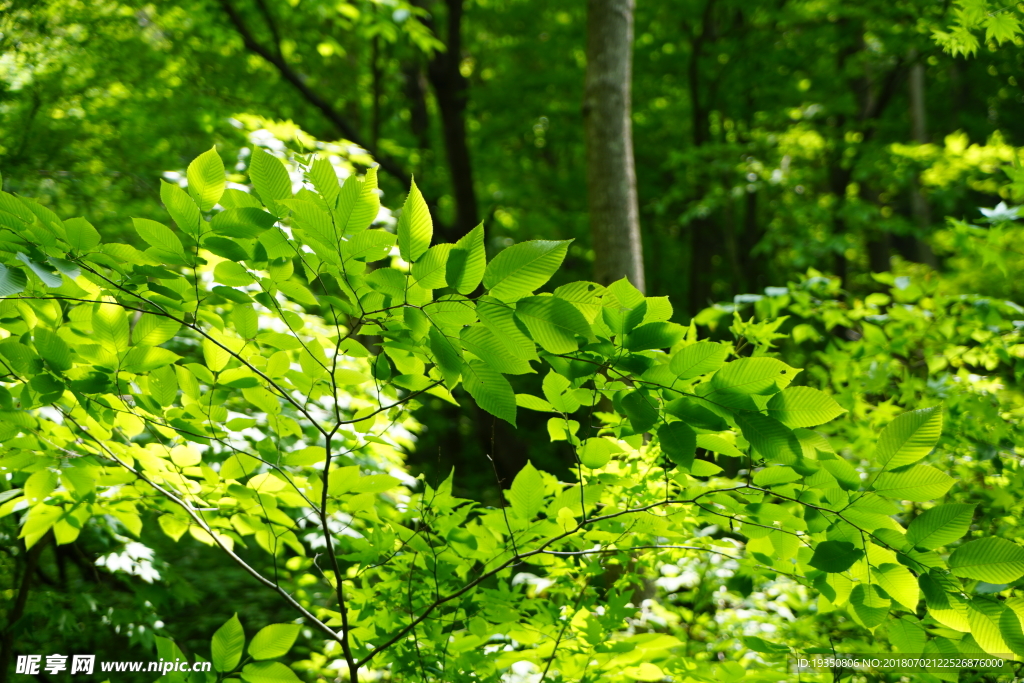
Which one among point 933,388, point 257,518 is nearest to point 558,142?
point 933,388

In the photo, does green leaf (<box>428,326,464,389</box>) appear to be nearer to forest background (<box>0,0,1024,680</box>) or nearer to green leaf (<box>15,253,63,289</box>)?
forest background (<box>0,0,1024,680</box>)

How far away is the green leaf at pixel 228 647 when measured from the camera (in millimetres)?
1263

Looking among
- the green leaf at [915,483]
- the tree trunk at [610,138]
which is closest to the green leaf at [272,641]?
the green leaf at [915,483]

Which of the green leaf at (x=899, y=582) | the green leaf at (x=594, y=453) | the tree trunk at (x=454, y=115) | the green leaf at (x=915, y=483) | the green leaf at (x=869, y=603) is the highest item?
the tree trunk at (x=454, y=115)

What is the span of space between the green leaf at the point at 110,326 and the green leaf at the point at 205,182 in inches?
12.1

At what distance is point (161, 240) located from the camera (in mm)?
1148

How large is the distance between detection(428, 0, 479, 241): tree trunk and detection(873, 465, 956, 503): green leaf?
628 centimetres

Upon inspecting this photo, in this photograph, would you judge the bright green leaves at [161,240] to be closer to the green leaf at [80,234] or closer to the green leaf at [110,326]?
the green leaf at [80,234]

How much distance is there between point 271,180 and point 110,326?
1.55ft

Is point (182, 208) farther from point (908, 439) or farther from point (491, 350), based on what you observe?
point (908, 439)

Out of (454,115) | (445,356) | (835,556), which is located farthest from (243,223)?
(454,115)

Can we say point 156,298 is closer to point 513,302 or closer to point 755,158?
point 513,302

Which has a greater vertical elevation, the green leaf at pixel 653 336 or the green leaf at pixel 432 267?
the green leaf at pixel 432 267

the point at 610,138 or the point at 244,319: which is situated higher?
the point at 610,138
